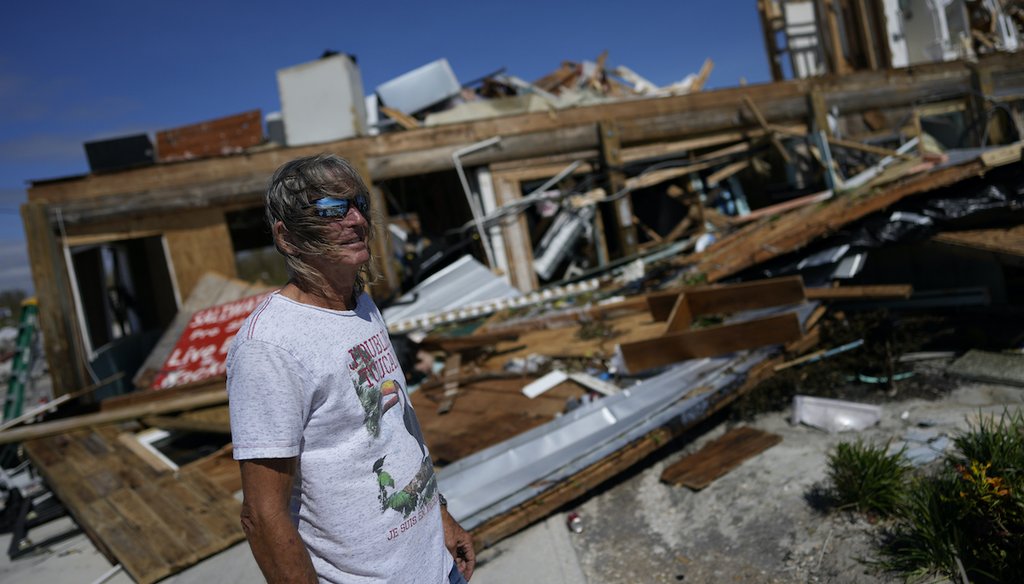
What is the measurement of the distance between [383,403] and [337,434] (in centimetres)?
16

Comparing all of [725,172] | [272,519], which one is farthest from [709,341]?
[725,172]

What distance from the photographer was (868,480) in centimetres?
318

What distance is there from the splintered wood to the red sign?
4.13 ft

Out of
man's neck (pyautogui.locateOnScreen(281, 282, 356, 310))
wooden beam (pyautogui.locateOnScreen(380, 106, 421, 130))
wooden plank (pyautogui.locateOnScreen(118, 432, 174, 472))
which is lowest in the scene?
wooden plank (pyautogui.locateOnScreen(118, 432, 174, 472))

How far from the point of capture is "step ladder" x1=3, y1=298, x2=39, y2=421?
7.97 metres

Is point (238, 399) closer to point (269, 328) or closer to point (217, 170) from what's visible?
point (269, 328)

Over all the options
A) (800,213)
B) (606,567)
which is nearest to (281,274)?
(800,213)

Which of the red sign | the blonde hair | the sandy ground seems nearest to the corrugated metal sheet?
the red sign

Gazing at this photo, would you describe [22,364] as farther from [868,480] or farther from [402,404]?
[868,480]

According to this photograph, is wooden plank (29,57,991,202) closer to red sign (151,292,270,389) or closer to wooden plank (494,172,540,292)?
wooden plank (494,172,540,292)

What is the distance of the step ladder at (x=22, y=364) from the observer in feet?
26.1

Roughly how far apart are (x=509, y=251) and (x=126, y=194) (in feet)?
17.5

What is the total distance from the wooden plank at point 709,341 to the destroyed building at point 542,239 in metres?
0.02

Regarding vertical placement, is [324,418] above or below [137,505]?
above
